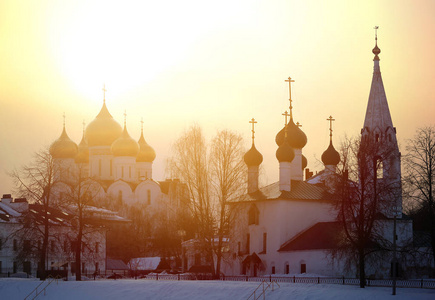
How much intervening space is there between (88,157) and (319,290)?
232 feet

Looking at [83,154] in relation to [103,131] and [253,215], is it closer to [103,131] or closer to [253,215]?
[103,131]

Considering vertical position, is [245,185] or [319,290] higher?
[245,185]

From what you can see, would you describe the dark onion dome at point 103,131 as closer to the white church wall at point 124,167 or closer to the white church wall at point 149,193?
the white church wall at point 124,167

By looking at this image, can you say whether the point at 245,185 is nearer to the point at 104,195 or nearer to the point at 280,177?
the point at 280,177

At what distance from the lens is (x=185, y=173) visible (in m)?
50.7

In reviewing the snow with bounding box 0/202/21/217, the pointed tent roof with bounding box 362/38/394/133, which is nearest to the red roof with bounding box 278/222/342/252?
the pointed tent roof with bounding box 362/38/394/133

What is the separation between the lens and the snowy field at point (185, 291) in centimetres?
3632

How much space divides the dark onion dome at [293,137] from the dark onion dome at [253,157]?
334cm

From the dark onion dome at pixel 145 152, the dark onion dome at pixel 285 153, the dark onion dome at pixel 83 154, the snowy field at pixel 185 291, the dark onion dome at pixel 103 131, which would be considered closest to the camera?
the snowy field at pixel 185 291

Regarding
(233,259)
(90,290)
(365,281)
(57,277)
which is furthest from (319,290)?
(233,259)

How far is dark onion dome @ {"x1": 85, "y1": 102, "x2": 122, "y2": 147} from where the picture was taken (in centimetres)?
10169

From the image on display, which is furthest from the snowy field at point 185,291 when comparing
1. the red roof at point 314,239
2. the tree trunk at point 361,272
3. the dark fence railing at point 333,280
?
the red roof at point 314,239

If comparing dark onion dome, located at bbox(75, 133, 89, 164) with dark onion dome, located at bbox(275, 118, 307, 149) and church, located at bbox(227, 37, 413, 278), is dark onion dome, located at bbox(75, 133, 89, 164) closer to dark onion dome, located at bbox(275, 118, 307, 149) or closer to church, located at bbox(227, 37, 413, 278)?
dark onion dome, located at bbox(275, 118, 307, 149)

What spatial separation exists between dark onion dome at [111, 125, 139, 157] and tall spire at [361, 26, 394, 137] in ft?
171
